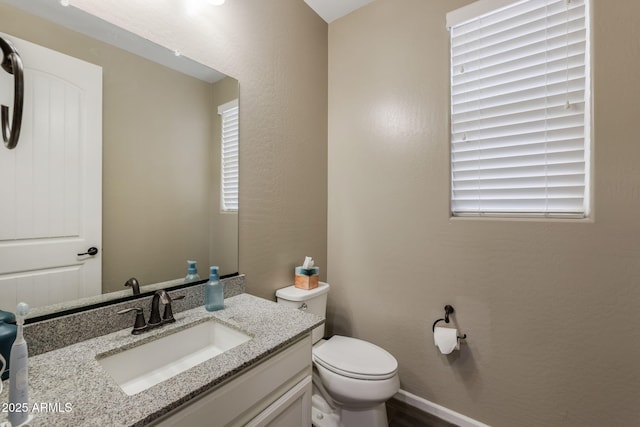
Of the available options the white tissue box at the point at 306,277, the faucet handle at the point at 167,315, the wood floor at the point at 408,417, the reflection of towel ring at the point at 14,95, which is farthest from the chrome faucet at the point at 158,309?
the wood floor at the point at 408,417

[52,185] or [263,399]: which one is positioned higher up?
[52,185]

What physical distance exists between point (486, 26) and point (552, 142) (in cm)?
73

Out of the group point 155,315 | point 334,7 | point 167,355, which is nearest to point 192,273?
point 155,315

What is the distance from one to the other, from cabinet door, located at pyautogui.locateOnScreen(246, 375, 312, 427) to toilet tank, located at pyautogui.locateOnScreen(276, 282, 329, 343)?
0.52m

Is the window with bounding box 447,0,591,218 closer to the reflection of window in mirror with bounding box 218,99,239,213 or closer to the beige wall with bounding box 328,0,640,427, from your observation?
the beige wall with bounding box 328,0,640,427

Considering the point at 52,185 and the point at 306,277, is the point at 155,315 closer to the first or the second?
the point at 52,185

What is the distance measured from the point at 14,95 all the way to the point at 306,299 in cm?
144

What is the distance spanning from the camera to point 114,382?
0.72 m

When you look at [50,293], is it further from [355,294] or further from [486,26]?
[486,26]

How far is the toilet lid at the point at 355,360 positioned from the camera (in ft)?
4.43

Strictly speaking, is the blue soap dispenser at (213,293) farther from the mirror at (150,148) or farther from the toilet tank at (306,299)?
the toilet tank at (306,299)

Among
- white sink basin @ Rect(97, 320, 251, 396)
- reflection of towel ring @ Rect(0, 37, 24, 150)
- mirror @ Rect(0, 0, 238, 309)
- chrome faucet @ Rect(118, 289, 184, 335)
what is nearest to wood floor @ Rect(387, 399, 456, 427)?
white sink basin @ Rect(97, 320, 251, 396)

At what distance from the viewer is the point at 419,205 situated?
169 cm

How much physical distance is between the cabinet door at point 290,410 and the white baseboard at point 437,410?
93 cm
